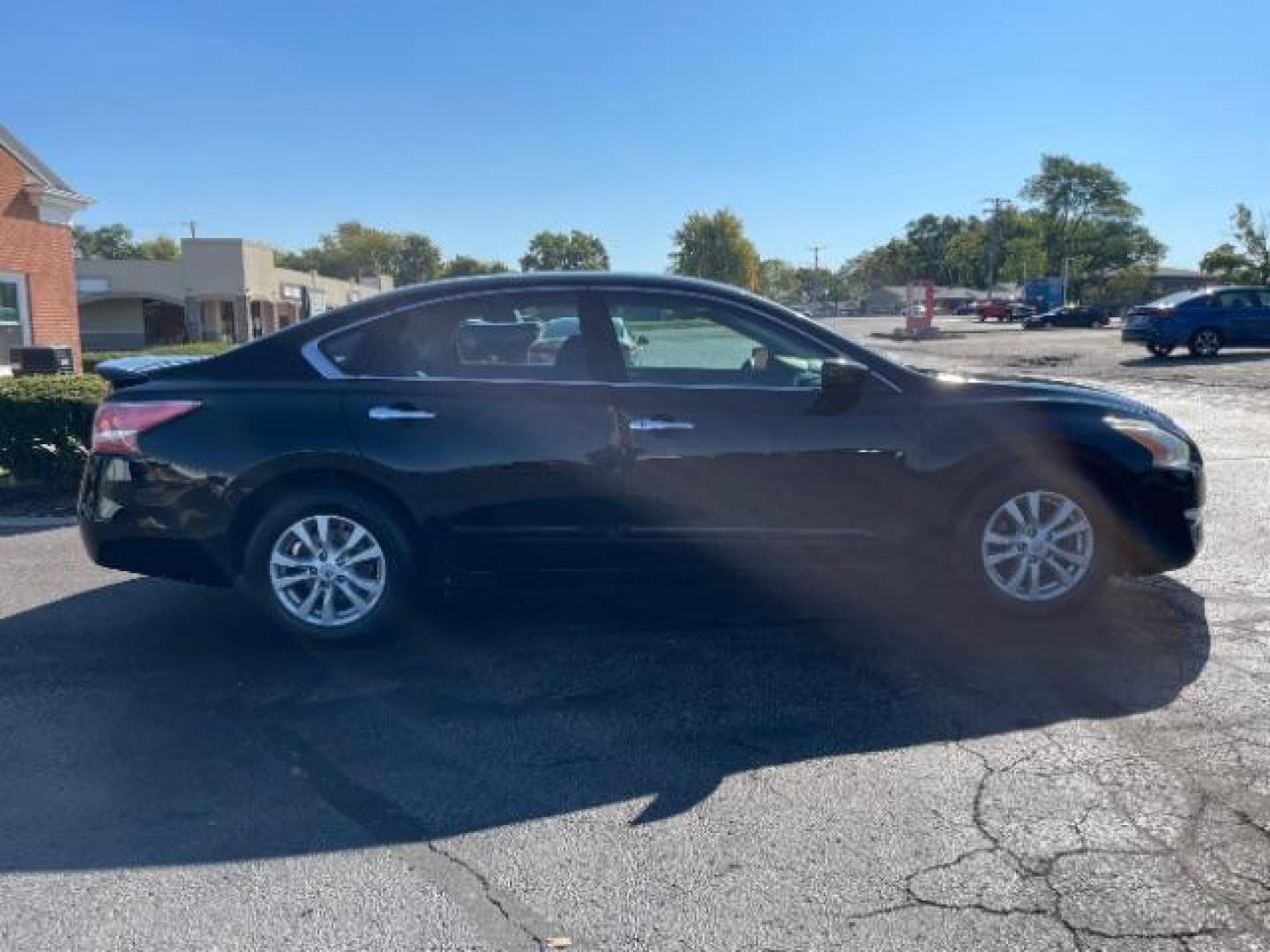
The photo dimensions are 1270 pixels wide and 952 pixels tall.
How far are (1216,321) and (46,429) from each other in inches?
946

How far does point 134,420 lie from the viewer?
487 centimetres

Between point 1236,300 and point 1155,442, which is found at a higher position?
point 1236,300

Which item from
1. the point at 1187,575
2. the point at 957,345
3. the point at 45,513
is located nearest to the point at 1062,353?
the point at 957,345

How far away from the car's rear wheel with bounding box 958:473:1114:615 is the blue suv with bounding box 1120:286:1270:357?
22.0 m

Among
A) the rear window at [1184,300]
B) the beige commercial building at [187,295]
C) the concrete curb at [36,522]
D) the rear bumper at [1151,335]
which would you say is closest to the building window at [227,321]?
the beige commercial building at [187,295]

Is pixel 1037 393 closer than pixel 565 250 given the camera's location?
Yes

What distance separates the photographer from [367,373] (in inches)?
194

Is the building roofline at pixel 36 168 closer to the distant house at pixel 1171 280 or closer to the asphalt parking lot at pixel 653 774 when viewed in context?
the asphalt parking lot at pixel 653 774

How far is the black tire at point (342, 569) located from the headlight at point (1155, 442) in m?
3.42

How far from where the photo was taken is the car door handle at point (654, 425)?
15.8ft

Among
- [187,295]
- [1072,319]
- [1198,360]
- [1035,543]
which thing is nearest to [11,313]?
[1035,543]

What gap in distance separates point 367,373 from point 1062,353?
89.1ft

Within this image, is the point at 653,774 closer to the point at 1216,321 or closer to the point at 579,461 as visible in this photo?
the point at 579,461

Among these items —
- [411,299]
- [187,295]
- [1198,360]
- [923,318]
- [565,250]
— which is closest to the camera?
[411,299]
